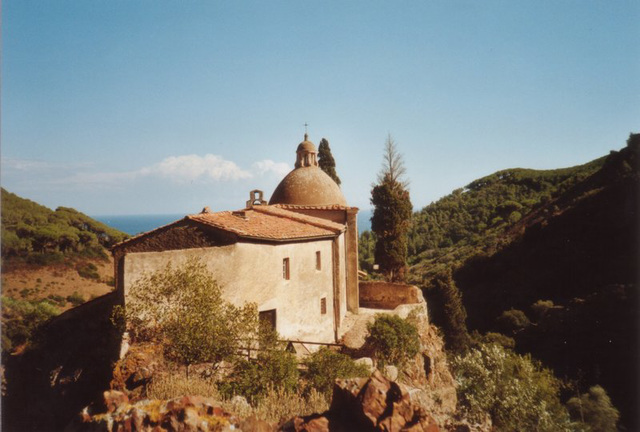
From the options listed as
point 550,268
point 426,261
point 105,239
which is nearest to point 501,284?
point 550,268

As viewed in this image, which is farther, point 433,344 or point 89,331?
point 433,344

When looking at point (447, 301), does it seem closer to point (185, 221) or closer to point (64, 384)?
point (185, 221)

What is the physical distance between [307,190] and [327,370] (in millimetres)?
Result: 15322

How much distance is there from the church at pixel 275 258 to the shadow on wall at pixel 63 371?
198cm

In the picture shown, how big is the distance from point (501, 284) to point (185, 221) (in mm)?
40666

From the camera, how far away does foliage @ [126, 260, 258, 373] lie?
880cm

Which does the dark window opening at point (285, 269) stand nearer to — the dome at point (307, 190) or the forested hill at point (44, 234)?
the dome at point (307, 190)

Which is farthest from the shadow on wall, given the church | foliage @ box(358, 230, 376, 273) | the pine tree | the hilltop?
foliage @ box(358, 230, 376, 273)

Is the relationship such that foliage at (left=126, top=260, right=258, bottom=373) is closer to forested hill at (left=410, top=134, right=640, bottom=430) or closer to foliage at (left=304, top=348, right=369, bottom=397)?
foliage at (left=304, top=348, right=369, bottom=397)

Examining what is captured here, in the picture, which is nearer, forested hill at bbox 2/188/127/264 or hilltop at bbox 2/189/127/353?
hilltop at bbox 2/189/127/353

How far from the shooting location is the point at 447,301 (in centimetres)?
2716

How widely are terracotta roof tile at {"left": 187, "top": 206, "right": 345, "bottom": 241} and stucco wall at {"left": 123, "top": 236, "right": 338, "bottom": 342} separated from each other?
512 millimetres

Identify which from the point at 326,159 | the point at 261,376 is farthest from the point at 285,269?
the point at 326,159

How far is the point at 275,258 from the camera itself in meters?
14.7
